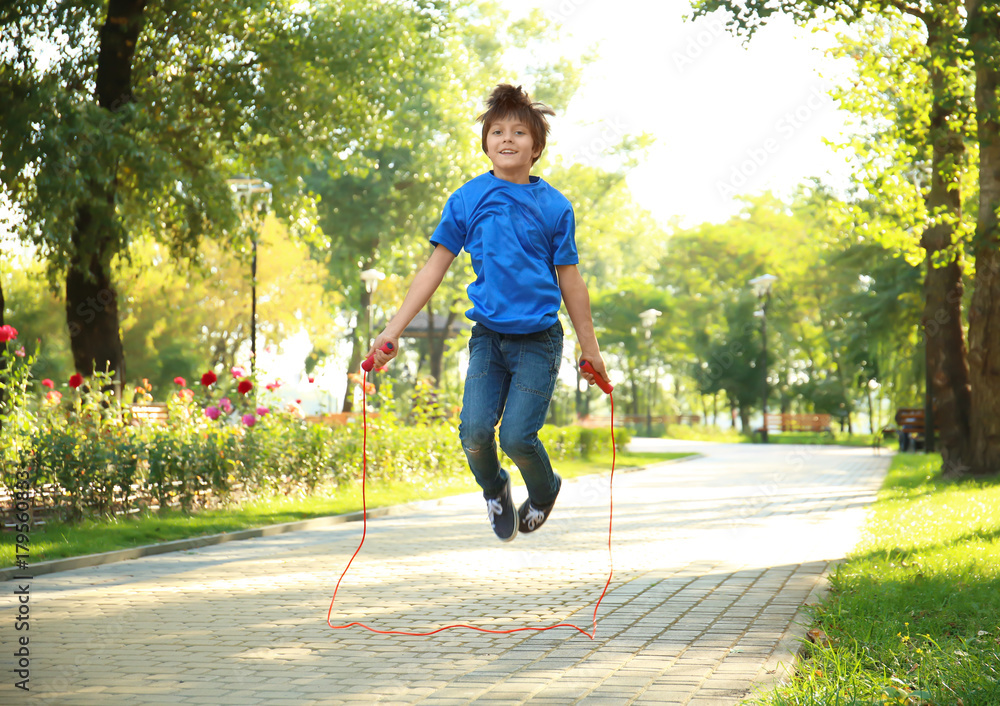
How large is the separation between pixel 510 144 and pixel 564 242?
0.56m

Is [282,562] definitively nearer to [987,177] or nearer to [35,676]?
[35,676]

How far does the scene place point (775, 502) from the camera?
15.8 metres

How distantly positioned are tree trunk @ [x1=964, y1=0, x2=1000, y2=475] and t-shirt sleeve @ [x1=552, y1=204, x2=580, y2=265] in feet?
36.6

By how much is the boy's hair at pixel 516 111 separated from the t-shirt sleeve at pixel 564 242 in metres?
0.38

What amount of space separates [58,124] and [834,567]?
1063 centimetres

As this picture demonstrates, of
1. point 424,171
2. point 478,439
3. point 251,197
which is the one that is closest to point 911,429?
point 424,171

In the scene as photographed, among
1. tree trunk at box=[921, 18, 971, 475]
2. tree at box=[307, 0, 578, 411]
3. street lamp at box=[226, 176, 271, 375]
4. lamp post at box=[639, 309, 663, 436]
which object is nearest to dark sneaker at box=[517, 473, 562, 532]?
street lamp at box=[226, 176, 271, 375]

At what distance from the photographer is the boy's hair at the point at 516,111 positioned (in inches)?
199

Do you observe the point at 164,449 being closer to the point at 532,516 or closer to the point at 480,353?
the point at 532,516

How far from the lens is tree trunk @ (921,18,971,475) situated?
1591cm

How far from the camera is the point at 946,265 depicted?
19.6 m

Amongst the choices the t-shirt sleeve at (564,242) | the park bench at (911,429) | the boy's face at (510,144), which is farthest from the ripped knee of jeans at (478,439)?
the park bench at (911,429)

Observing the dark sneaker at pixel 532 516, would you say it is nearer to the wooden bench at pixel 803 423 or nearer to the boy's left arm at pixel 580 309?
the boy's left arm at pixel 580 309

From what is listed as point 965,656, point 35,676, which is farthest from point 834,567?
point 35,676
